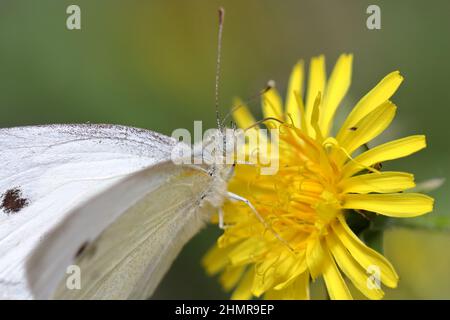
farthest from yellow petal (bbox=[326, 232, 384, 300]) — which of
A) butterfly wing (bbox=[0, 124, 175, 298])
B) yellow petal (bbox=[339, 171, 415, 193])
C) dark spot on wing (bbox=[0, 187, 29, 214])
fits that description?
dark spot on wing (bbox=[0, 187, 29, 214])

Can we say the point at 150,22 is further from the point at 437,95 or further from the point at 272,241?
the point at 272,241

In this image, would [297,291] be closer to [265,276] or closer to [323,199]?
[265,276]

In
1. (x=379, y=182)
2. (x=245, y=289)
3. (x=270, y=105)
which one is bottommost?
(x=245, y=289)

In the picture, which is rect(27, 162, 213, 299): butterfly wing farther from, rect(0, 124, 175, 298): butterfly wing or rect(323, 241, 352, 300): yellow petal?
rect(323, 241, 352, 300): yellow petal

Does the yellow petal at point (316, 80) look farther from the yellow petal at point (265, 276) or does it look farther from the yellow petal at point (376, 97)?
the yellow petal at point (265, 276)

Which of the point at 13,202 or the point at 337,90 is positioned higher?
the point at 337,90

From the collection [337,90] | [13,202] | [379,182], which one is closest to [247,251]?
[379,182]
